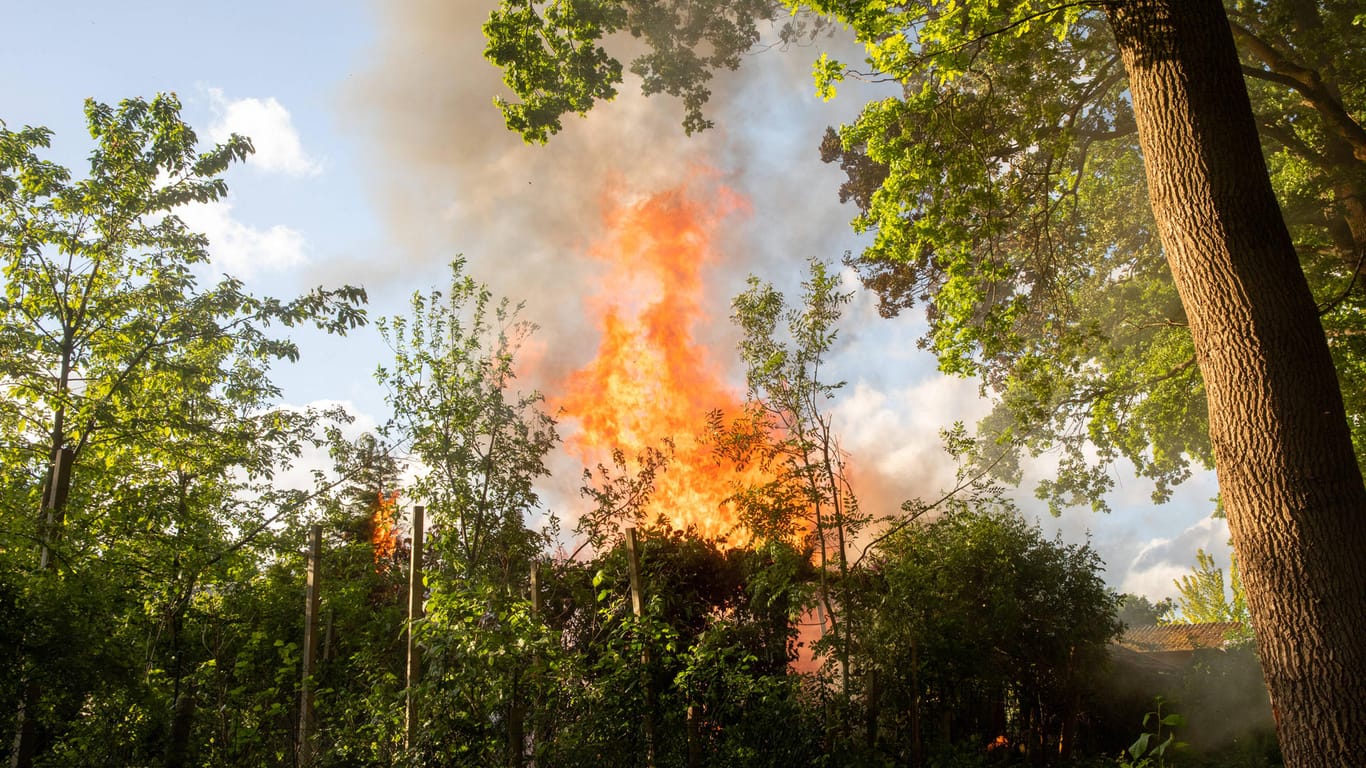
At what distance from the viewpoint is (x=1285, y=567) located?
3.69m

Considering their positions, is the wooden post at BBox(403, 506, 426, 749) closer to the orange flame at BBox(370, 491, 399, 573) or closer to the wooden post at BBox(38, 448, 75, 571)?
the orange flame at BBox(370, 491, 399, 573)

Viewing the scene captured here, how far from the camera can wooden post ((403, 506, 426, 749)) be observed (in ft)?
20.8

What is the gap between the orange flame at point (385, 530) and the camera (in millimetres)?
9686

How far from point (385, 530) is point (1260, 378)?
13078 millimetres

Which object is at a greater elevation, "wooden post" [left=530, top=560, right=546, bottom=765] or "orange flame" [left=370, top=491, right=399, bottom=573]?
"orange flame" [left=370, top=491, right=399, bottom=573]

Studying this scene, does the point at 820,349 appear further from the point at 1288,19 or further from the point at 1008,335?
the point at 1288,19

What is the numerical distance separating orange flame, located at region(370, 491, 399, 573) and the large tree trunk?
27.6 ft

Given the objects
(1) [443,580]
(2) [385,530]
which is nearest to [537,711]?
(1) [443,580]

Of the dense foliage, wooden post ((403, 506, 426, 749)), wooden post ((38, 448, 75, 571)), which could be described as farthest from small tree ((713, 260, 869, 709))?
wooden post ((38, 448, 75, 571))

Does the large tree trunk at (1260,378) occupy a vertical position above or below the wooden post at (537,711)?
above

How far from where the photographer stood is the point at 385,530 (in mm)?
13727

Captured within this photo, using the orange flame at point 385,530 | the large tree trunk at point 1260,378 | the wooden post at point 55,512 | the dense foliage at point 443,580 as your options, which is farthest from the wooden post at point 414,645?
the large tree trunk at point 1260,378

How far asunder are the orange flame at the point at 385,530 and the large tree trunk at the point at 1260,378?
842cm

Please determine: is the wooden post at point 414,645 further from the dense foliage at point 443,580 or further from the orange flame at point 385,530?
the orange flame at point 385,530
